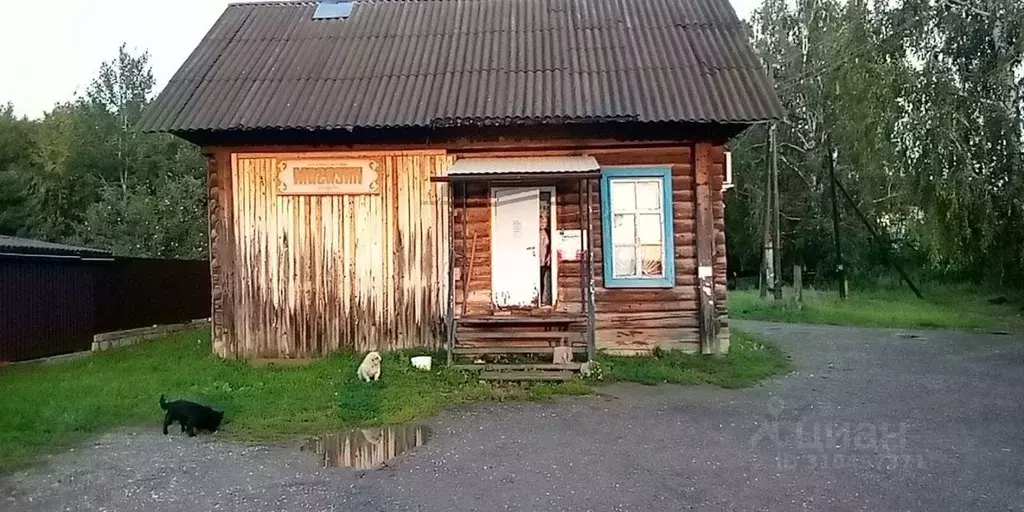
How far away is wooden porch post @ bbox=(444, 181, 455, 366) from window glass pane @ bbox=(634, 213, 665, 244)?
261 cm

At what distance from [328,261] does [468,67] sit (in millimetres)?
3660

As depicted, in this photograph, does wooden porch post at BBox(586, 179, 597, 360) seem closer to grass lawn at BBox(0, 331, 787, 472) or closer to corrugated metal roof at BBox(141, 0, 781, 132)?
grass lawn at BBox(0, 331, 787, 472)

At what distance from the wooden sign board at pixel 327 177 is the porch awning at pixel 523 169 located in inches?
→ 53.1

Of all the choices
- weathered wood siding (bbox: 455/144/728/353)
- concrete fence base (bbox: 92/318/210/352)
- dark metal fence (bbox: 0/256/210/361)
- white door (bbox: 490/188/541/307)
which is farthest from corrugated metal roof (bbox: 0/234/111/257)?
white door (bbox: 490/188/541/307)

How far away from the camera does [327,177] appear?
11.8 m

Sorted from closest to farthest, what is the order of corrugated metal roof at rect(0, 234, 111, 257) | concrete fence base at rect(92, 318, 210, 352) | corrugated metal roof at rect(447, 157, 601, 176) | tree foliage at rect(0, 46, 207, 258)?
corrugated metal roof at rect(447, 157, 601, 176) < corrugated metal roof at rect(0, 234, 111, 257) < concrete fence base at rect(92, 318, 210, 352) < tree foliage at rect(0, 46, 207, 258)

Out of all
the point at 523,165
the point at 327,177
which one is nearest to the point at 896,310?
the point at 523,165

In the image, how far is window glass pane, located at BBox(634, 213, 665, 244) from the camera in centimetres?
1158

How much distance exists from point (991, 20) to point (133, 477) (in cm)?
1857

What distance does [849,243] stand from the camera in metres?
32.6

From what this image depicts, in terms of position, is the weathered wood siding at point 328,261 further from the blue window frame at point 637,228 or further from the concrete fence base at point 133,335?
the concrete fence base at point 133,335

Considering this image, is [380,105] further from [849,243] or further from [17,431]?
[849,243]

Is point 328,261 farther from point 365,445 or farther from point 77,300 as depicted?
point 77,300

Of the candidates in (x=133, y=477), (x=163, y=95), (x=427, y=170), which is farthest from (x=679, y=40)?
(x=133, y=477)
